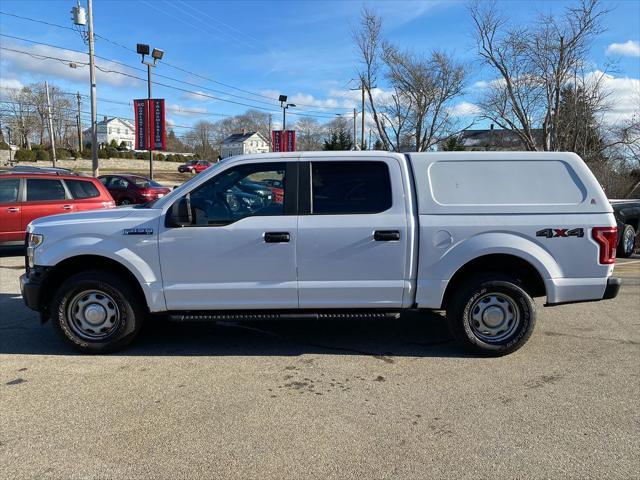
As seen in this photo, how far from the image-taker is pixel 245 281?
181 inches

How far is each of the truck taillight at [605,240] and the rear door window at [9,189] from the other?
1004 centimetres

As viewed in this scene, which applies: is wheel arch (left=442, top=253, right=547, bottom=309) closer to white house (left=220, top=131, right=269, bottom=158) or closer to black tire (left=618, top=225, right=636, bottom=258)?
black tire (left=618, top=225, right=636, bottom=258)

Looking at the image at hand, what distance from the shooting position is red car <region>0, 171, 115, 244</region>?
9633 millimetres

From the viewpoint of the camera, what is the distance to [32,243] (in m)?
4.75

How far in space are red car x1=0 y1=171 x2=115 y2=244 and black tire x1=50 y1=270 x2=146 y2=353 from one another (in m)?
6.04

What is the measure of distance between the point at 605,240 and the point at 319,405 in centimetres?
307

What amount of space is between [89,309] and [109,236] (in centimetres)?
76

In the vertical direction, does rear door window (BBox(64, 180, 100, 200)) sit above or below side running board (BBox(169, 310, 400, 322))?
above

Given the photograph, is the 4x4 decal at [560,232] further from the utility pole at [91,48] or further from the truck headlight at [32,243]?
the utility pole at [91,48]

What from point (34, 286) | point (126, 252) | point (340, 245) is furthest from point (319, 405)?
point (34, 286)

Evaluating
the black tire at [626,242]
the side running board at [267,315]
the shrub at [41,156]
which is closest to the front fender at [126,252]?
the side running board at [267,315]

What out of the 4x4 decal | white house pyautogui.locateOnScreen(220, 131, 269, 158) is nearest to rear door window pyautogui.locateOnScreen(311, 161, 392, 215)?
the 4x4 decal

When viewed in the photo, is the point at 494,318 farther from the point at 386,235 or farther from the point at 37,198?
the point at 37,198

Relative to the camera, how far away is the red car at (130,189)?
19.9 m
